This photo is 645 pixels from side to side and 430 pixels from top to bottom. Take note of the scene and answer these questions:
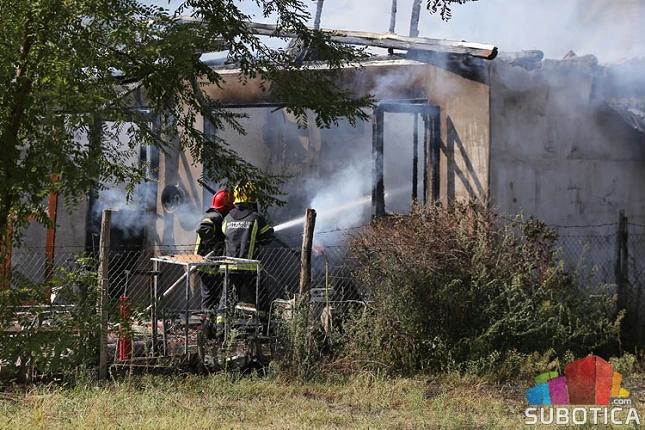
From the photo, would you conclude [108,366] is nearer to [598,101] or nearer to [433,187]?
[433,187]

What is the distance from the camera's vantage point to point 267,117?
14047 mm

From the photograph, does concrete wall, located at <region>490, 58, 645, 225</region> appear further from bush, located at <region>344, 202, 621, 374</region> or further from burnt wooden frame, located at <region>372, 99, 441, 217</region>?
bush, located at <region>344, 202, 621, 374</region>

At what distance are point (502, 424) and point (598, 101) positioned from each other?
7.08 m

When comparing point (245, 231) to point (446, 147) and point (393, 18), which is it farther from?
point (393, 18)

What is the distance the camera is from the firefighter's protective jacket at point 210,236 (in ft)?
37.8

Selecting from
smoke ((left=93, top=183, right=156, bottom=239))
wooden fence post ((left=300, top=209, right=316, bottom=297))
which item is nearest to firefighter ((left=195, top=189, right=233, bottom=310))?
wooden fence post ((left=300, top=209, right=316, bottom=297))

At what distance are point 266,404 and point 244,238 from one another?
128 inches

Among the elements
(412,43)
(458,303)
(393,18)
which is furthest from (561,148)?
(458,303)

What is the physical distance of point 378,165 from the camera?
13039 millimetres

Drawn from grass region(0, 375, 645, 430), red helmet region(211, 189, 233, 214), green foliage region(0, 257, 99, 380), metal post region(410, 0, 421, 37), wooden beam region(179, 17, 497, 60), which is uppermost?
metal post region(410, 0, 421, 37)

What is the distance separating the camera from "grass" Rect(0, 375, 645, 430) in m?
7.35

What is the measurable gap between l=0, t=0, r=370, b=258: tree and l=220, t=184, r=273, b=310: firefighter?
114 inches

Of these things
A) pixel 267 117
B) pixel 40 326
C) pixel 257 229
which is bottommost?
pixel 40 326

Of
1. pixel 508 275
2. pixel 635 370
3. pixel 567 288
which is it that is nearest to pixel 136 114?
pixel 508 275
